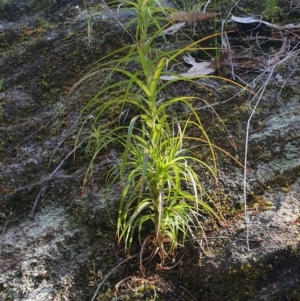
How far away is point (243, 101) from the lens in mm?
1773

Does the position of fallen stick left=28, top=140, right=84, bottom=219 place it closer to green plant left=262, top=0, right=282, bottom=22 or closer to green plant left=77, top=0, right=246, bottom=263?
green plant left=77, top=0, right=246, bottom=263

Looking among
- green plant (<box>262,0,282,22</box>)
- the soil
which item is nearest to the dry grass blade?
the soil

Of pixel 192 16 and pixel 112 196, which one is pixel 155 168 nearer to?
pixel 112 196

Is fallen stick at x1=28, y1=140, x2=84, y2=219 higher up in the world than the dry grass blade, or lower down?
lower down

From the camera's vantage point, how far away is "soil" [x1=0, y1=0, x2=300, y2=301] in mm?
1315

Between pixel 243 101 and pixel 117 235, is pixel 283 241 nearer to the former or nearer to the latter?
pixel 117 235

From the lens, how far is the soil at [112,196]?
1.32m

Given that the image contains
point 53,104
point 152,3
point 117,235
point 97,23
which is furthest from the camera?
point 97,23

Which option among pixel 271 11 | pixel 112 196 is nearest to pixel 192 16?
pixel 271 11

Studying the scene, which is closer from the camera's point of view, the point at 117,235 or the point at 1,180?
the point at 117,235

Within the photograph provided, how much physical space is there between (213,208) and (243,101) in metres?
0.50

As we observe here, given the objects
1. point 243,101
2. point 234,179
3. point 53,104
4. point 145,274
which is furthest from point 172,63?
point 145,274

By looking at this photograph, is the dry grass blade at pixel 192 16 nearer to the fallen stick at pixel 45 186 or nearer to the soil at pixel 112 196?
the soil at pixel 112 196

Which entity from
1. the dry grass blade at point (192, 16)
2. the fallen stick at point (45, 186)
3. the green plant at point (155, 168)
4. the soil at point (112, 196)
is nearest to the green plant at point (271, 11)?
the soil at point (112, 196)
